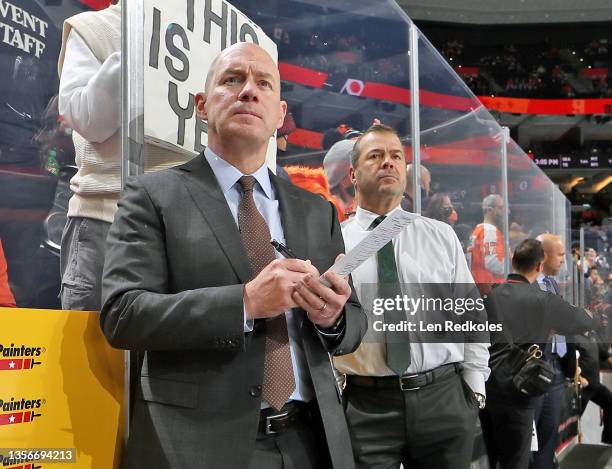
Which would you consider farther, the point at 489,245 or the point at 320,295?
the point at 489,245

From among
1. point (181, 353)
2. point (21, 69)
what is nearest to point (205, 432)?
point (181, 353)

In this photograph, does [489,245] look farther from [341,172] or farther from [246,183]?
[246,183]

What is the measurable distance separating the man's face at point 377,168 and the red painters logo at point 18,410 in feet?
4.41

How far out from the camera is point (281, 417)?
3.81ft

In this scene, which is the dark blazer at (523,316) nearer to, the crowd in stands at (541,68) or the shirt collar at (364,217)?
the shirt collar at (364,217)

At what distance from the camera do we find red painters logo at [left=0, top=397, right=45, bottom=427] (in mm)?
1043

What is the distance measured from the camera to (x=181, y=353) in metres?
1.11

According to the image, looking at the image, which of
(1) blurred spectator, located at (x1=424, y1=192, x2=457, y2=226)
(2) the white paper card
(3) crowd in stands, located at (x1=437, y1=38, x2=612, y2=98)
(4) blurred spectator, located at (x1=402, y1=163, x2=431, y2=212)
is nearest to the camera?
(2) the white paper card

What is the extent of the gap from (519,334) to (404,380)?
3.88ft

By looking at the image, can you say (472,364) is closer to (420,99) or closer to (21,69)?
(420,99)

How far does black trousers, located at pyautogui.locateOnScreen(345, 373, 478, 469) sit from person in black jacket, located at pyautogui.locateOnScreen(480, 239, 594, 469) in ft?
3.28

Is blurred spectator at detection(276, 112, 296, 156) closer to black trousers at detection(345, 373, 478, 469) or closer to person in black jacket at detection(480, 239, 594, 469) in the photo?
black trousers at detection(345, 373, 478, 469)

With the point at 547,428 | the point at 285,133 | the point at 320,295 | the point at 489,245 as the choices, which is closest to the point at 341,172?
the point at 285,133

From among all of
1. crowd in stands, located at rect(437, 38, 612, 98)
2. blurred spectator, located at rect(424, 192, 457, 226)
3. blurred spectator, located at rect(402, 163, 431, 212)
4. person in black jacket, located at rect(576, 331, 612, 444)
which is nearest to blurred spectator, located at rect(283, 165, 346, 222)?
blurred spectator, located at rect(402, 163, 431, 212)
